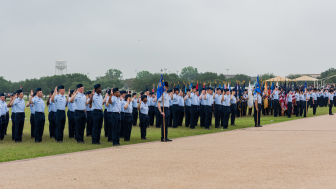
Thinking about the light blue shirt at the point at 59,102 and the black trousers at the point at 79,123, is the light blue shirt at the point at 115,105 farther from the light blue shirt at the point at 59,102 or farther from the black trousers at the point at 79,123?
the light blue shirt at the point at 59,102

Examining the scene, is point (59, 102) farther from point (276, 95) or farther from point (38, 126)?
point (276, 95)

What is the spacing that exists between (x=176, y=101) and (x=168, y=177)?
11.5 metres

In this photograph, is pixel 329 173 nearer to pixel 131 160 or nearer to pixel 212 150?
pixel 212 150

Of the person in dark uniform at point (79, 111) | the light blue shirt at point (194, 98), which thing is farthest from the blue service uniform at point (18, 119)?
the light blue shirt at point (194, 98)

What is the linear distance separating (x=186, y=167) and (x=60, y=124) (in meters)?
6.61

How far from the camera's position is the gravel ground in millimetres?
6195

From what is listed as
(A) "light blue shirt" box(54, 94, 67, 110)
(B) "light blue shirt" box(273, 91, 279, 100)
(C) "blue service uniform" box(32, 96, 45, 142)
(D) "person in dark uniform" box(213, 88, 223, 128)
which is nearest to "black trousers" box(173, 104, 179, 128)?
(D) "person in dark uniform" box(213, 88, 223, 128)

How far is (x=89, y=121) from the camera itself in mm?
12664

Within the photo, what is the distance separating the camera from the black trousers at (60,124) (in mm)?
12328

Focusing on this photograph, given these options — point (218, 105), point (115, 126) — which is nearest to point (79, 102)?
point (115, 126)

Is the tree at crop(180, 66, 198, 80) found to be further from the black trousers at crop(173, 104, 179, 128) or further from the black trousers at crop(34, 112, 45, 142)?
the black trousers at crop(34, 112, 45, 142)

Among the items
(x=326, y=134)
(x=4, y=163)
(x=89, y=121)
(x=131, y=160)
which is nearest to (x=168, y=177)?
(x=131, y=160)

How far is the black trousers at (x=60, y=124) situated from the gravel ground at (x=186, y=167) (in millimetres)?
2972

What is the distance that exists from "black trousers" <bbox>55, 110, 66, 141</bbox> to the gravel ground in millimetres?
2972
